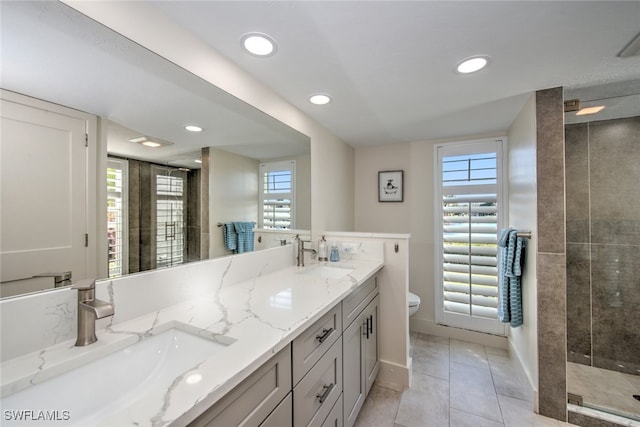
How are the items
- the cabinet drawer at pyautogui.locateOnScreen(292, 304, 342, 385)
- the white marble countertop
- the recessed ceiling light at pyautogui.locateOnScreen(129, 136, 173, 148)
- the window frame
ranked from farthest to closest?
the window frame
the recessed ceiling light at pyautogui.locateOnScreen(129, 136, 173, 148)
the cabinet drawer at pyautogui.locateOnScreen(292, 304, 342, 385)
the white marble countertop

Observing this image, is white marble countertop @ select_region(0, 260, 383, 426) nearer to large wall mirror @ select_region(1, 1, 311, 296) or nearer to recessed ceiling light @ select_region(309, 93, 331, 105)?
large wall mirror @ select_region(1, 1, 311, 296)

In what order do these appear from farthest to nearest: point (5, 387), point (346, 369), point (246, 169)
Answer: point (246, 169)
point (346, 369)
point (5, 387)

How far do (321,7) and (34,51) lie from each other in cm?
96

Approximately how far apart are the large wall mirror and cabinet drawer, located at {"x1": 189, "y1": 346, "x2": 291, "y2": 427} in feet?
2.19

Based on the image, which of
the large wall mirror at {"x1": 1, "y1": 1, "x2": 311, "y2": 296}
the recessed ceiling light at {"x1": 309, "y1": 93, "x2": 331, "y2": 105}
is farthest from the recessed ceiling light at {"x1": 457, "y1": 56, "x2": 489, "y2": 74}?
the large wall mirror at {"x1": 1, "y1": 1, "x2": 311, "y2": 296}

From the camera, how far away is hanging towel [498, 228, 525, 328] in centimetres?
188

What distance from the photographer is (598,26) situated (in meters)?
1.10

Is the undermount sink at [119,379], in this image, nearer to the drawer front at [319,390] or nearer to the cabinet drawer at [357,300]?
the drawer front at [319,390]

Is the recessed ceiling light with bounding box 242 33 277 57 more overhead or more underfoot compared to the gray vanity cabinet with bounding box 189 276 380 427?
more overhead

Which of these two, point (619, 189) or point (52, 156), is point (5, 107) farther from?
point (619, 189)

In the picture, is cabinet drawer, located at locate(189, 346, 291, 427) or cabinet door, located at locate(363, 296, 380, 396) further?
cabinet door, located at locate(363, 296, 380, 396)

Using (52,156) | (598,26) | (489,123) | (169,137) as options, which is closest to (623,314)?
(489,123)

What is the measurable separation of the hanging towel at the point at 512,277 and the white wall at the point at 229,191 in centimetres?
189

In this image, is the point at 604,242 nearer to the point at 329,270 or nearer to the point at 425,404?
the point at 425,404
